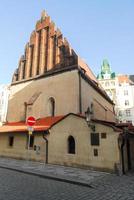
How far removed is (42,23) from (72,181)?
21.5m

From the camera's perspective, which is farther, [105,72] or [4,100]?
[105,72]

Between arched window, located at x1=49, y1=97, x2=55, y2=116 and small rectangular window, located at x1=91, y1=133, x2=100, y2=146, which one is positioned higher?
arched window, located at x1=49, y1=97, x2=55, y2=116

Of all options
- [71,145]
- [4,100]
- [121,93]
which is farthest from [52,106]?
[4,100]

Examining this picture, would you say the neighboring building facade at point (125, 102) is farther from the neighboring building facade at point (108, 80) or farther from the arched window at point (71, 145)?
the arched window at point (71, 145)

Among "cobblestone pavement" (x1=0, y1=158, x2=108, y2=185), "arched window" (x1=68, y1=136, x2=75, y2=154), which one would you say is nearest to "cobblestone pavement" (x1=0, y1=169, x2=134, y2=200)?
"cobblestone pavement" (x1=0, y1=158, x2=108, y2=185)

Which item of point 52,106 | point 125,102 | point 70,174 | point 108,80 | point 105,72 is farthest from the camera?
point 105,72

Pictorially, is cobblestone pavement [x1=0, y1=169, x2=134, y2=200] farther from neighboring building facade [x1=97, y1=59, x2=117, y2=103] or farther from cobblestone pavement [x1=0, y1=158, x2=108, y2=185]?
neighboring building facade [x1=97, y1=59, x2=117, y2=103]

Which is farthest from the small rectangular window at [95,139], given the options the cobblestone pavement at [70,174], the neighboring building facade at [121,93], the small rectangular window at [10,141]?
the neighboring building facade at [121,93]

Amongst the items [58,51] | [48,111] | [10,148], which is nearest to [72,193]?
[10,148]

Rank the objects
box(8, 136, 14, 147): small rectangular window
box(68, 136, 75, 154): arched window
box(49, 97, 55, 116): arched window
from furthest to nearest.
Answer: box(49, 97, 55, 116): arched window, box(8, 136, 14, 147): small rectangular window, box(68, 136, 75, 154): arched window

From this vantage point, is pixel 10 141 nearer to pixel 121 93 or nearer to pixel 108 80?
pixel 121 93

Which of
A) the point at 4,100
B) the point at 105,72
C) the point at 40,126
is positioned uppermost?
the point at 105,72

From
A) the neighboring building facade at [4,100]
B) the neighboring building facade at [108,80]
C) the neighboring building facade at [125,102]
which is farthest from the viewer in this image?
the neighboring building facade at [4,100]

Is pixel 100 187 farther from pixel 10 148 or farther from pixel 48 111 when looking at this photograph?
pixel 48 111
